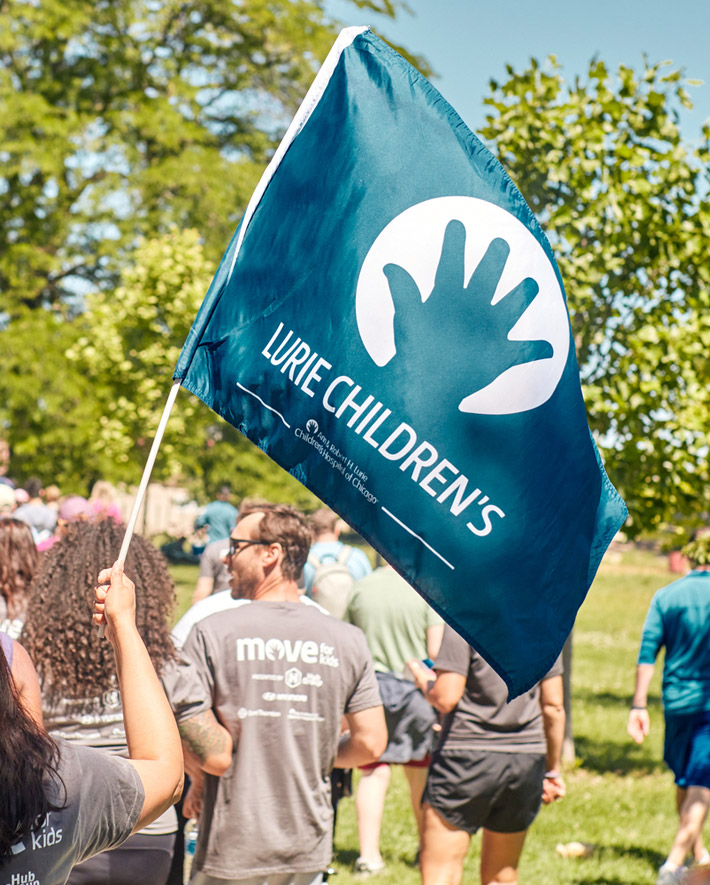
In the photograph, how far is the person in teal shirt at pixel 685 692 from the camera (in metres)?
6.02

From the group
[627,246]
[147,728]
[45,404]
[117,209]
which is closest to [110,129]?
[117,209]

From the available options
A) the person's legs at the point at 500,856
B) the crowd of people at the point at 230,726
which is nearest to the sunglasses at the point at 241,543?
the crowd of people at the point at 230,726

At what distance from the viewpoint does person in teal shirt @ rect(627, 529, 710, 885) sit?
6.02 metres

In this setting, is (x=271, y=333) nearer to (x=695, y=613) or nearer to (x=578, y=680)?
(x=695, y=613)

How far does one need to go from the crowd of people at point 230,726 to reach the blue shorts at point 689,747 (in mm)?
20

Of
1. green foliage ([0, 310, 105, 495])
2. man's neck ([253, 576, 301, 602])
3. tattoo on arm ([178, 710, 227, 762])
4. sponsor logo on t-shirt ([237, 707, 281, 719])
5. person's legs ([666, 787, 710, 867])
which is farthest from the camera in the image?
green foliage ([0, 310, 105, 495])

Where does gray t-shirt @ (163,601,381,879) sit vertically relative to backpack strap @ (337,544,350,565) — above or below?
below

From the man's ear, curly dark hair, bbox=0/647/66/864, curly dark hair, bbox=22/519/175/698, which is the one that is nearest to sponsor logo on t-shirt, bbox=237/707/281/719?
curly dark hair, bbox=22/519/175/698

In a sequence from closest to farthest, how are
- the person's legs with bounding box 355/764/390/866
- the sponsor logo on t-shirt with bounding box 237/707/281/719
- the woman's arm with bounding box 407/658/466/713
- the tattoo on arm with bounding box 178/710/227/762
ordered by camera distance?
the tattoo on arm with bounding box 178/710/227/762, the sponsor logo on t-shirt with bounding box 237/707/281/719, the woman's arm with bounding box 407/658/466/713, the person's legs with bounding box 355/764/390/866

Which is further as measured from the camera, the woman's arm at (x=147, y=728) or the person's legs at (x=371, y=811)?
the person's legs at (x=371, y=811)

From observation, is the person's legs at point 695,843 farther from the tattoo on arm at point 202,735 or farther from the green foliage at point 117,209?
the green foliage at point 117,209

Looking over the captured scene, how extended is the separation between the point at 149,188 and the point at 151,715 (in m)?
21.4

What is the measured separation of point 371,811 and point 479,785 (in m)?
1.99

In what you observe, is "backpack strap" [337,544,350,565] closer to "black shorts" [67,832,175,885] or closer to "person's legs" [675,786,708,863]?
"person's legs" [675,786,708,863]
